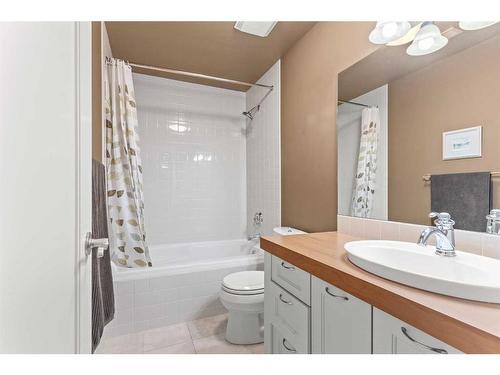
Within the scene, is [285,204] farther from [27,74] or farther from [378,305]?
[27,74]

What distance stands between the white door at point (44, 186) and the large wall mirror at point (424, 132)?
4.63ft

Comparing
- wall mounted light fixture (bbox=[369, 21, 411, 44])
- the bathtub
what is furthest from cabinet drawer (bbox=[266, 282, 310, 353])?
wall mounted light fixture (bbox=[369, 21, 411, 44])

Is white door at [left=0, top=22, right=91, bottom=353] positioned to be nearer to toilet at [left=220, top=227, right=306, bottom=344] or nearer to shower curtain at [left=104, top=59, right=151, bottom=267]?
toilet at [left=220, top=227, right=306, bottom=344]

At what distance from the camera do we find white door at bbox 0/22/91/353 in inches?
15.3

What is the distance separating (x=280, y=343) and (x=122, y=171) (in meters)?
1.71

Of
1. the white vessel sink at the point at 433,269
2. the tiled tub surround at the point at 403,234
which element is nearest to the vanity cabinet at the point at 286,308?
the white vessel sink at the point at 433,269

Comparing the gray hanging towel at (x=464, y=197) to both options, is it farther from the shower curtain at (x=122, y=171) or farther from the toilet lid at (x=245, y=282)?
the shower curtain at (x=122, y=171)

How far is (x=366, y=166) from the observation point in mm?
1509

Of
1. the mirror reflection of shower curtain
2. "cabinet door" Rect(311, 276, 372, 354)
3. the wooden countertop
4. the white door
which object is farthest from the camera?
the mirror reflection of shower curtain

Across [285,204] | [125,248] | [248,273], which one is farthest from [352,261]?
[125,248]

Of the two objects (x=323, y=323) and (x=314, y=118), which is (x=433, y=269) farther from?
(x=314, y=118)

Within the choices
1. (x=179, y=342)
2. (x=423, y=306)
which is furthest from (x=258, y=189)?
(x=423, y=306)

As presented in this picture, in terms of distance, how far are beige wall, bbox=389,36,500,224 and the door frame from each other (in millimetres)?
1396
